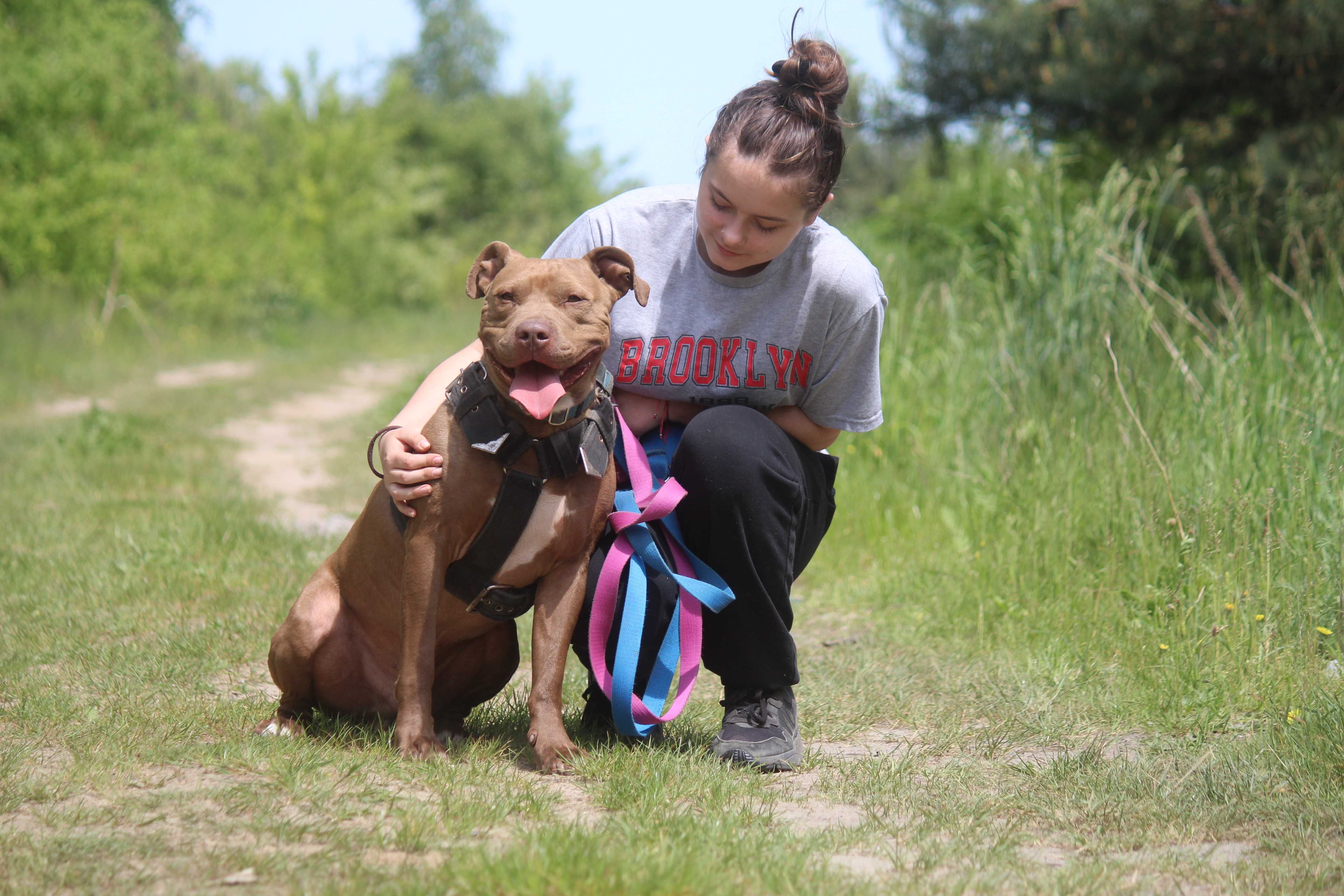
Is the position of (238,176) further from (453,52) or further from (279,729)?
(453,52)

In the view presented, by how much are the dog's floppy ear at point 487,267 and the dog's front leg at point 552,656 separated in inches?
27.9

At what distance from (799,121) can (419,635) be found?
1525 millimetres

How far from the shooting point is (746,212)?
2.68 metres

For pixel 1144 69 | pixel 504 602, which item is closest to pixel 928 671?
pixel 504 602

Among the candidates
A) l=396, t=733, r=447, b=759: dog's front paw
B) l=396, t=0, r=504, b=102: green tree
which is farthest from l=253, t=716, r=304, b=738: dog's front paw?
l=396, t=0, r=504, b=102: green tree

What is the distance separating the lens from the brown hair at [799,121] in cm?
265

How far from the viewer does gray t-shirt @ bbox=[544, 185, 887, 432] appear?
2891 mm

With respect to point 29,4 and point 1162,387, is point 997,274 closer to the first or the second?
point 1162,387

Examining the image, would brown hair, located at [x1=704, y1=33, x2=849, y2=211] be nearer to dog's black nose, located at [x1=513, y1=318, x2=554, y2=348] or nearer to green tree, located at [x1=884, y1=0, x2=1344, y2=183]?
dog's black nose, located at [x1=513, y1=318, x2=554, y2=348]

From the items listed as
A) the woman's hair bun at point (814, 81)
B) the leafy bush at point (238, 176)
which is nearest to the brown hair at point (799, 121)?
the woman's hair bun at point (814, 81)

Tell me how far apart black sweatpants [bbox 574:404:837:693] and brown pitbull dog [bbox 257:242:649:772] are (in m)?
0.21

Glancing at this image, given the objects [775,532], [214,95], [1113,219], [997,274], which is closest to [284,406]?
[997,274]

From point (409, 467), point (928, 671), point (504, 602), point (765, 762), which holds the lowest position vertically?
point (928, 671)

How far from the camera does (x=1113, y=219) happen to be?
5.05 metres
